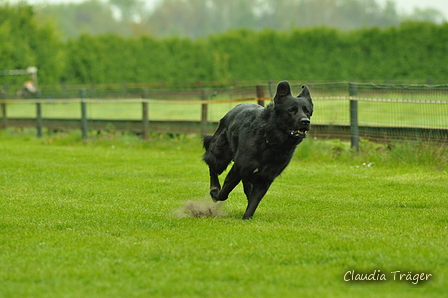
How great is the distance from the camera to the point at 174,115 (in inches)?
810

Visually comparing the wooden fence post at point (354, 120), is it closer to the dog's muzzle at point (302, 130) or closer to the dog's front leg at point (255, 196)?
the dog's front leg at point (255, 196)

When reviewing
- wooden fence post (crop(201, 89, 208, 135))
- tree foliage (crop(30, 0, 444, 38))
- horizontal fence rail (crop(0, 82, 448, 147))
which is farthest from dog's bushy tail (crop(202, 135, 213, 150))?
tree foliage (crop(30, 0, 444, 38))

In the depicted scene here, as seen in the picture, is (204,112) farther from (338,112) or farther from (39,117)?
(39,117)

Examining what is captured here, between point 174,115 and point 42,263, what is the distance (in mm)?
15331

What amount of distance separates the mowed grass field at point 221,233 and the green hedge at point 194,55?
82.8 feet

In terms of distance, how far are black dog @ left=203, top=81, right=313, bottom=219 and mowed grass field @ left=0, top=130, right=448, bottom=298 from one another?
1.31 ft

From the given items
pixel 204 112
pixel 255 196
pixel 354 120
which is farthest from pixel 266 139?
pixel 204 112

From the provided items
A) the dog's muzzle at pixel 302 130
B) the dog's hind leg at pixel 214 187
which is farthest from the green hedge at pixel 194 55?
the dog's muzzle at pixel 302 130

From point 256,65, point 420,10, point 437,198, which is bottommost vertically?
point 437,198

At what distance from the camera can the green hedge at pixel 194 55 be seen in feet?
121

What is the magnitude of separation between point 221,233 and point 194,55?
35451mm

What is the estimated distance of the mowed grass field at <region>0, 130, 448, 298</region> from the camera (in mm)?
4738

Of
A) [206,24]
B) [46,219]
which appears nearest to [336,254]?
[46,219]

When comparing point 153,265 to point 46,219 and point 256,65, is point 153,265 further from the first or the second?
point 256,65
